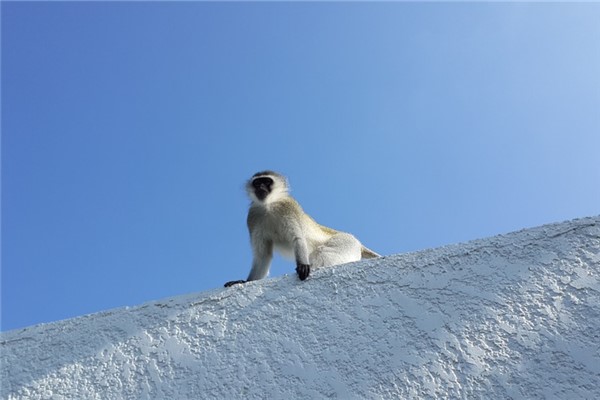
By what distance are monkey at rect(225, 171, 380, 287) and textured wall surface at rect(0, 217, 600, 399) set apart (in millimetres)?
2005

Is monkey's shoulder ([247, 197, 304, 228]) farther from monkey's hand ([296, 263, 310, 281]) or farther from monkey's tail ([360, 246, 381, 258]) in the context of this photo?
monkey's hand ([296, 263, 310, 281])

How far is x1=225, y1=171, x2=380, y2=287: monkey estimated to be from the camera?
5.45 metres

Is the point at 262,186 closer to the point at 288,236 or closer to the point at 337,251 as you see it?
the point at 288,236

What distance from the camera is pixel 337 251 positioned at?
216 inches

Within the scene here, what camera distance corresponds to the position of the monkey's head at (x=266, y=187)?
6.08 m

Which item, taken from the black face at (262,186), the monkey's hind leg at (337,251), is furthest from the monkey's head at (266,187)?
the monkey's hind leg at (337,251)

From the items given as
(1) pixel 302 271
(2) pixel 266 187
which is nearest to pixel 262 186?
(2) pixel 266 187

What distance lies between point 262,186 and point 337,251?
3.70 feet

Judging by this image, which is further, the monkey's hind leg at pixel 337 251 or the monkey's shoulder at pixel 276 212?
the monkey's shoulder at pixel 276 212

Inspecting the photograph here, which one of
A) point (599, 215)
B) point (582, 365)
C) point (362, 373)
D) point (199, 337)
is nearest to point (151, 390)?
point (199, 337)

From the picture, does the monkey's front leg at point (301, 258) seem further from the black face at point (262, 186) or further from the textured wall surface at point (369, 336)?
the black face at point (262, 186)

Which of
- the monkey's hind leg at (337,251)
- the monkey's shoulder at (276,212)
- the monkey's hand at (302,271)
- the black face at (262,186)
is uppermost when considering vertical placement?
the black face at (262,186)

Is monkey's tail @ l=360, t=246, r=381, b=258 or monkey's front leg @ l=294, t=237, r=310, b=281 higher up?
monkey's tail @ l=360, t=246, r=381, b=258

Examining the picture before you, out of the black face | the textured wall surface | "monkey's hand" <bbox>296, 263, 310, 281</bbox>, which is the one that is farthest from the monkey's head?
the textured wall surface
